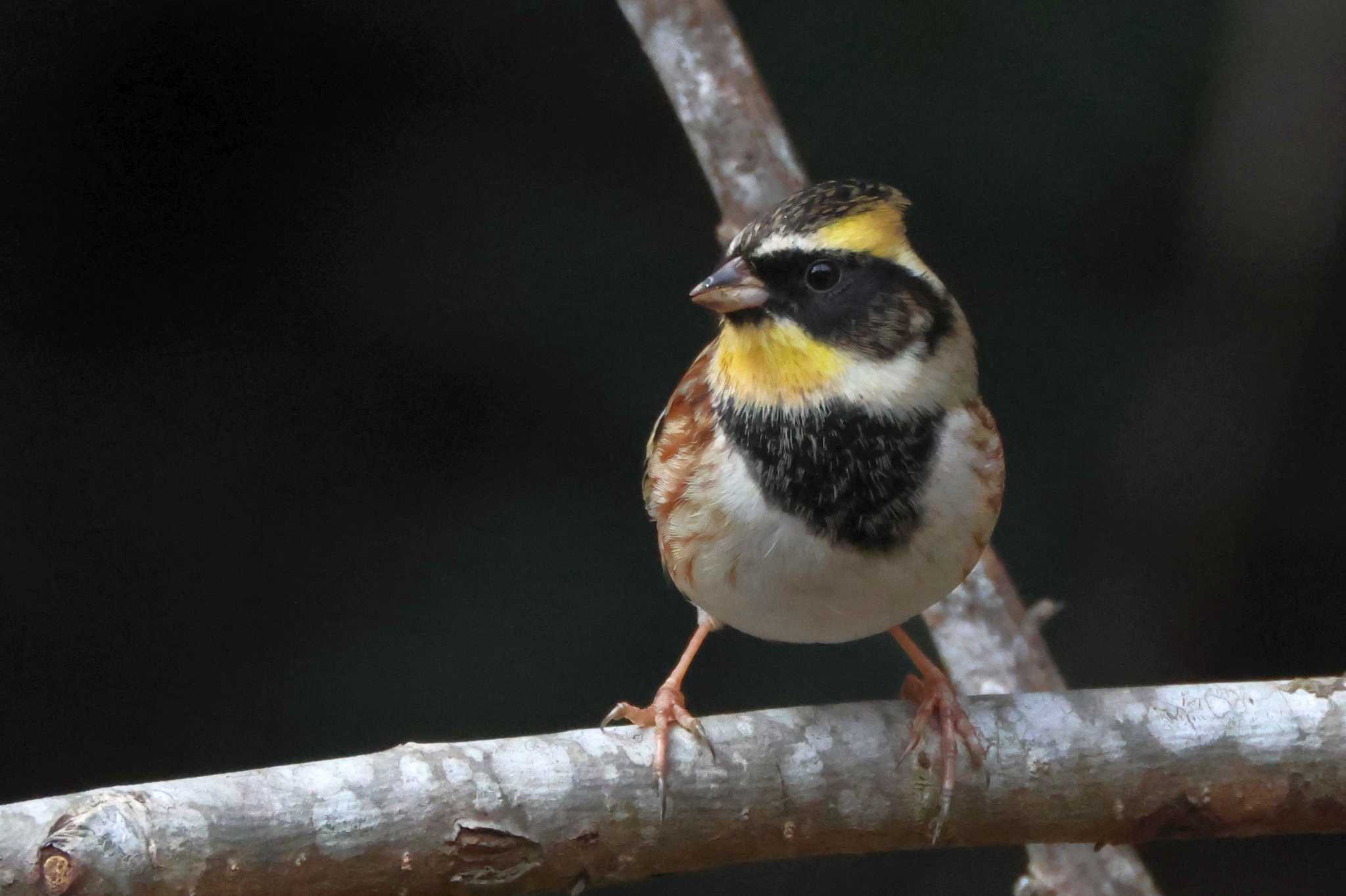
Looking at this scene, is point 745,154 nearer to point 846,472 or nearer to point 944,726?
point 846,472

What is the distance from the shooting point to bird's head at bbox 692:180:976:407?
6.95 feet

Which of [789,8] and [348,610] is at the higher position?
[789,8]

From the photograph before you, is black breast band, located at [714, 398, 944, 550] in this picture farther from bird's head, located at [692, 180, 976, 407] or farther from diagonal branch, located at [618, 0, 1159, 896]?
diagonal branch, located at [618, 0, 1159, 896]

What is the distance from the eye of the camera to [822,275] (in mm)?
2129

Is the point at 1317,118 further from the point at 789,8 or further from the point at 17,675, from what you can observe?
the point at 17,675

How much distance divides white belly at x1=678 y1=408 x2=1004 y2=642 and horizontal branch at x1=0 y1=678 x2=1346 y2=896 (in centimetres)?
17

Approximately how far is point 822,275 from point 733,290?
132mm

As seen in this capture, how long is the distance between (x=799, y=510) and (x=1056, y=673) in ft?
3.57

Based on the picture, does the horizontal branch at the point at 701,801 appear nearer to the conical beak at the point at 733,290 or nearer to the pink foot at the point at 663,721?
the pink foot at the point at 663,721

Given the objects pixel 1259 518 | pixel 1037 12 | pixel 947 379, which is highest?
pixel 1037 12

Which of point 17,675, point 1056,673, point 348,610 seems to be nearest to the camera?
point 1056,673

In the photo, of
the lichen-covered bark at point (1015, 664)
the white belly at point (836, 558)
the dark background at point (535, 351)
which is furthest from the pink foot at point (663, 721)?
the dark background at point (535, 351)

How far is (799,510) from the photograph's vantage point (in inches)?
82.7

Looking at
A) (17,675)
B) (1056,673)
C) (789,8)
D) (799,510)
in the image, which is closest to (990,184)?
(789,8)
